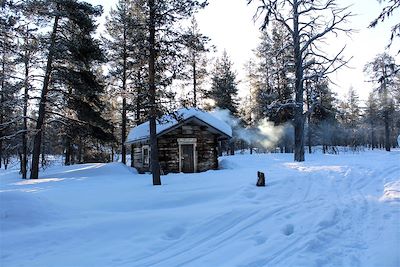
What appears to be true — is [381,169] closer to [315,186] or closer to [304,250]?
[315,186]

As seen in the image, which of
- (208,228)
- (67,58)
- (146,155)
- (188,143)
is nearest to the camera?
(208,228)

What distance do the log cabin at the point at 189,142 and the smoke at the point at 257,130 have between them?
18.8m

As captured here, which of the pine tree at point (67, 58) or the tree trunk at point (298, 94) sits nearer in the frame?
the pine tree at point (67, 58)

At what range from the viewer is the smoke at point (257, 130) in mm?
42594

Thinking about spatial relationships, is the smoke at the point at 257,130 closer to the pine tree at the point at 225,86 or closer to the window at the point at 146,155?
the pine tree at the point at 225,86

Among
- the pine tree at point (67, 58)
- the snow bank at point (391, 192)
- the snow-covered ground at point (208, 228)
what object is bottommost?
the snow-covered ground at point (208, 228)

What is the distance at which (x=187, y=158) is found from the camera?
22.8 meters

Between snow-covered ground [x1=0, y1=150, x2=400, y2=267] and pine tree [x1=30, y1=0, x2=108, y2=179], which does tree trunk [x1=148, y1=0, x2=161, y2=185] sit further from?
pine tree [x1=30, y1=0, x2=108, y2=179]

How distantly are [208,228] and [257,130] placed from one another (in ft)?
124

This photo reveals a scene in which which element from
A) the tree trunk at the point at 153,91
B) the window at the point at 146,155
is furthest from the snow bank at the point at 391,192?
the window at the point at 146,155

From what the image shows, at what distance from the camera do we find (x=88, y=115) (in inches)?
895

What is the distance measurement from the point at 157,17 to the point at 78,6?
754cm

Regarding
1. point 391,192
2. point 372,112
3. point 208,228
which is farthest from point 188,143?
point 372,112

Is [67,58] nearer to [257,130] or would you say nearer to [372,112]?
[257,130]
